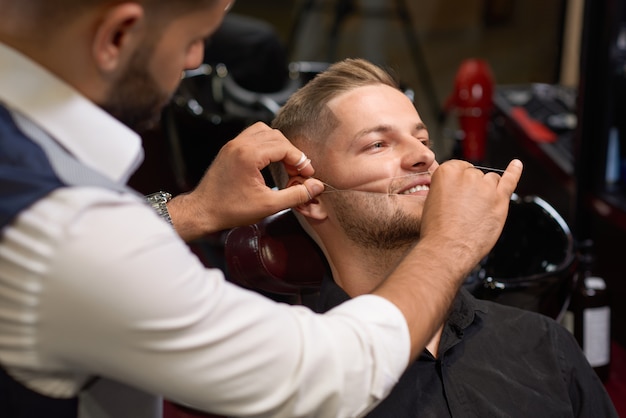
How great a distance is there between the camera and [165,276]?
3.20 feet

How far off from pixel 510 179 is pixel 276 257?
25.5 inches

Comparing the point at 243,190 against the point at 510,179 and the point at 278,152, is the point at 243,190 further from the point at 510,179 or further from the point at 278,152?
the point at 510,179

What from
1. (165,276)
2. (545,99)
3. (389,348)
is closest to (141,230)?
(165,276)

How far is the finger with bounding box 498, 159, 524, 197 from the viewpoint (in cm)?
135

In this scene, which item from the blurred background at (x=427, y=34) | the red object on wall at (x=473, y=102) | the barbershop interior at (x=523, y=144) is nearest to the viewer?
the barbershop interior at (x=523, y=144)

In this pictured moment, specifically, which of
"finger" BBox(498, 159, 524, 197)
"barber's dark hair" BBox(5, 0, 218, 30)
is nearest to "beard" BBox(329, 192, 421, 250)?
"finger" BBox(498, 159, 524, 197)

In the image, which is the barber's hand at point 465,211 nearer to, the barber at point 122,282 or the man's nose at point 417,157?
the barber at point 122,282

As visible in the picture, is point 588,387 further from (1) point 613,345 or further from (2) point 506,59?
(2) point 506,59

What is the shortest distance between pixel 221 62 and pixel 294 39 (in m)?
2.76

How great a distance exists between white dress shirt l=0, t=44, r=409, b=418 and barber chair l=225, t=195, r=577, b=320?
0.72 m

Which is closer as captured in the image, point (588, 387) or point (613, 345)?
point (588, 387)

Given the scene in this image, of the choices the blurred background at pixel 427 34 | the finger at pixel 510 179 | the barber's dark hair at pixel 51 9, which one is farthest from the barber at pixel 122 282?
the blurred background at pixel 427 34

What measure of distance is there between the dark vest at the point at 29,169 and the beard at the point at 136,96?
0.34 feet

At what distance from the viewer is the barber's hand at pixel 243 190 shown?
1.58m
